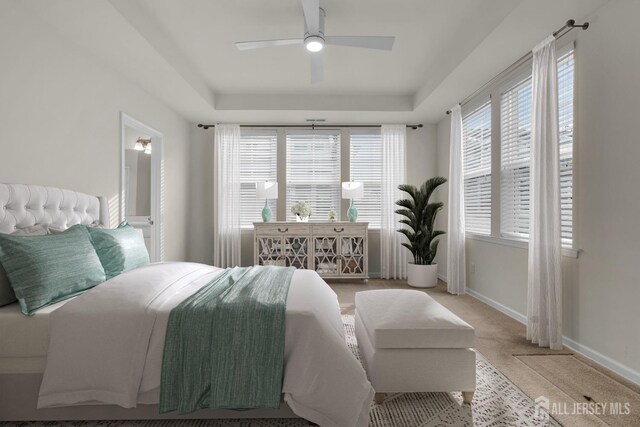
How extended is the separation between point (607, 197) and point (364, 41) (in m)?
2.02

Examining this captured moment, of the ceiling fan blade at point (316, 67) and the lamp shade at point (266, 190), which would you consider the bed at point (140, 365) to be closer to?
the ceiling fan blade at point (316, 67)

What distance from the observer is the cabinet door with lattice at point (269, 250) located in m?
5.11

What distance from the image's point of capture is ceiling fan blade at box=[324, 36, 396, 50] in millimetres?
2775

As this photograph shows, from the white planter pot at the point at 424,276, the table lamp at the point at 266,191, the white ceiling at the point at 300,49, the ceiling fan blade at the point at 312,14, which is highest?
Answer: the white ceiling at the point at 300,49

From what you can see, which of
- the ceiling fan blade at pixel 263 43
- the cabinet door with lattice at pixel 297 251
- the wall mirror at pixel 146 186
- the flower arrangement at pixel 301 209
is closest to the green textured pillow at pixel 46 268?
the ceiling fan blade at pixel 263 43

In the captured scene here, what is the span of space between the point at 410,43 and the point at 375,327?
9.26 feet

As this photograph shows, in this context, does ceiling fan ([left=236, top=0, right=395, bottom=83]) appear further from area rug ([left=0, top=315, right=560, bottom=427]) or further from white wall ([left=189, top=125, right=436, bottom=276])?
white wall ([left=189, top=125, right=436, bottom=276])

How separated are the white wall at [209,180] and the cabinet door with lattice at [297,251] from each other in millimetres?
801

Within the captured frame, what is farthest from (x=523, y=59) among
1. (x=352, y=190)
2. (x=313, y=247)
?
(x=313, y=247)

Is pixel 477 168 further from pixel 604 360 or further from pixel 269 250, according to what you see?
pixel 269 250

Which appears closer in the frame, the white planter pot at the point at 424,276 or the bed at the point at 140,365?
the bed at the point at 140,365

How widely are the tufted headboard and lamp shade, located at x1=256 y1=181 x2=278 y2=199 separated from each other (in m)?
2.33

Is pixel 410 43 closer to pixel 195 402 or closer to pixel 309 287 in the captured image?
pixel 309 287

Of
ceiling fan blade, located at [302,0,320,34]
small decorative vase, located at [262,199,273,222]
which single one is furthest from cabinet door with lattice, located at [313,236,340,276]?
ceiling fan blade, located at [302,0,320,34]
